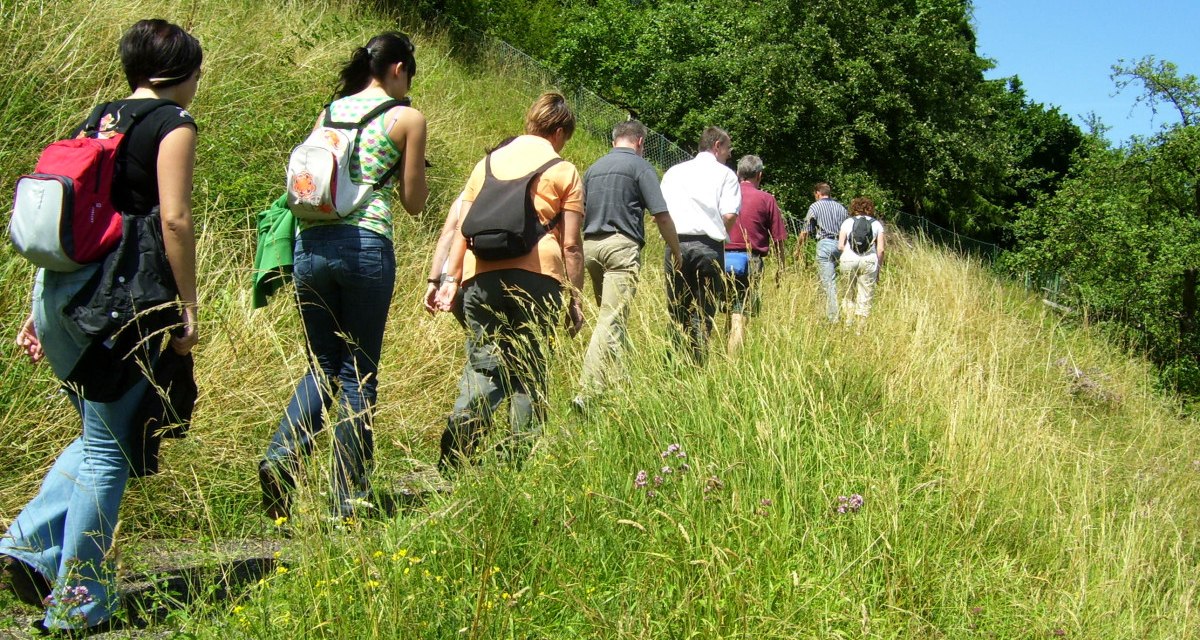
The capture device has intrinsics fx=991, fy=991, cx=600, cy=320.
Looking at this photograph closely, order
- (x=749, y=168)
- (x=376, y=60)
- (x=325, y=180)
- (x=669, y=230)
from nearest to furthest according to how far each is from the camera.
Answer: (x=325, y=180), (x=376, y=60), (x=669, y=230), (x=749, y=168)

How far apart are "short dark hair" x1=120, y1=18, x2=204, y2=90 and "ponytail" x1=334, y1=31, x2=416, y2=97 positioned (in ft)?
2.68

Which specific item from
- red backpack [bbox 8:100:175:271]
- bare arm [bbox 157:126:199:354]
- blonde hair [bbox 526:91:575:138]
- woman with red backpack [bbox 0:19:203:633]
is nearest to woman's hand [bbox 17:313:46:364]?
woman with red backpack [bbox 0:19:203:633]

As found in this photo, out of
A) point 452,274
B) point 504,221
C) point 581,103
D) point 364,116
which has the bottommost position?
point 452,274

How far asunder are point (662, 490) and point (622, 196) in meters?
2.99

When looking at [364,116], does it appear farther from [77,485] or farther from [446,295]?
[77,485]

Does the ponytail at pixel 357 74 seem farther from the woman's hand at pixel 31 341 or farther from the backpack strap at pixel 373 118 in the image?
A: the woman's hand at pixel 31 341

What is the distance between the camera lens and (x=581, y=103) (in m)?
17.7

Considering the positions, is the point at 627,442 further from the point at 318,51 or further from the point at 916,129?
the point at 916,129

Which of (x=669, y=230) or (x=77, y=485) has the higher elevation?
(x=669, y=230)

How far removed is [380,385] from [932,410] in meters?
2.71

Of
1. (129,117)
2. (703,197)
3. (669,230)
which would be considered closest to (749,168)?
Result: (703,197)

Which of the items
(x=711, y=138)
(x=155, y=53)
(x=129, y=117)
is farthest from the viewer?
(x=711, y=138)

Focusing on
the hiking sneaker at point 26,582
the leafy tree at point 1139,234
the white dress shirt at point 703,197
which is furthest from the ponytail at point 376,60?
the leafy tree at point 1139,234

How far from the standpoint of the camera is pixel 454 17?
15289 mm
